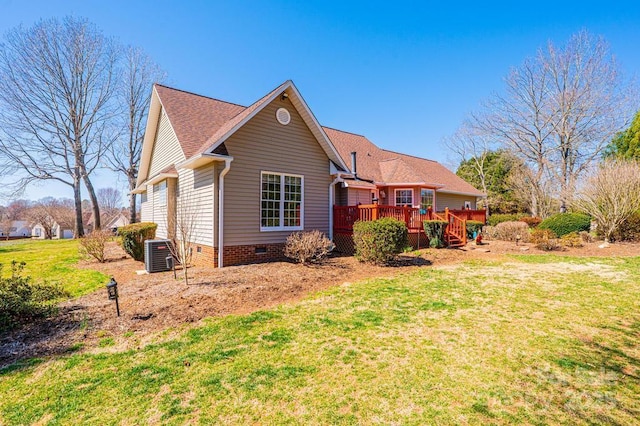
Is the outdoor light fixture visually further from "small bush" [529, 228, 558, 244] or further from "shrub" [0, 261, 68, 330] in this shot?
"small bush" [529, 228, 558, 244]

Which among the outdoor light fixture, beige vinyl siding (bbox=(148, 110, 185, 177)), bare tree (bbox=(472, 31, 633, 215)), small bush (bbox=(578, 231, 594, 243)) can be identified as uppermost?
bare tree (bbox=(472, 31, 633, 215))

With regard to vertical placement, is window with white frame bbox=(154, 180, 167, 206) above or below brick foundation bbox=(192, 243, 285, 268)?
above

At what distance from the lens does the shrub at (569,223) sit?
15.6 meters

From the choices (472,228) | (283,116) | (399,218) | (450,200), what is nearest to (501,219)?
(450,200)

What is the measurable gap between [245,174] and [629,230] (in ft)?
60.3

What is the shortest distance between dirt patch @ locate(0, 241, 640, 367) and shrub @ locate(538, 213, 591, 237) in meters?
9.38

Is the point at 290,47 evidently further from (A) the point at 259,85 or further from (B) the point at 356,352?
(B) the point at 356,352

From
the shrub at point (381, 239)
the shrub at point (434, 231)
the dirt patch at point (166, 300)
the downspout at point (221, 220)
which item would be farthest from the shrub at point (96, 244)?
the shrub at point (434, 231)

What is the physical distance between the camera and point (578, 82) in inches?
925

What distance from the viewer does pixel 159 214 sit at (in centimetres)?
1442

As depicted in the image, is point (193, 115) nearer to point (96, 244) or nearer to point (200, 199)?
point (200, 199)

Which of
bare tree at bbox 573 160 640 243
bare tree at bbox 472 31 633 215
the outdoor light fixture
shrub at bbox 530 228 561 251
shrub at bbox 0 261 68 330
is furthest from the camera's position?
bare tree at bbox 472 31 633 215

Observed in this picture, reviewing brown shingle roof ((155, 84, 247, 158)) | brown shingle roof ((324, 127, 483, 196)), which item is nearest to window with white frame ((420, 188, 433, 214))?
brown shingle roof ((324, 127, 483, 196))

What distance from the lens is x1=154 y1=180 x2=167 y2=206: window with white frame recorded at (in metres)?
13.2
